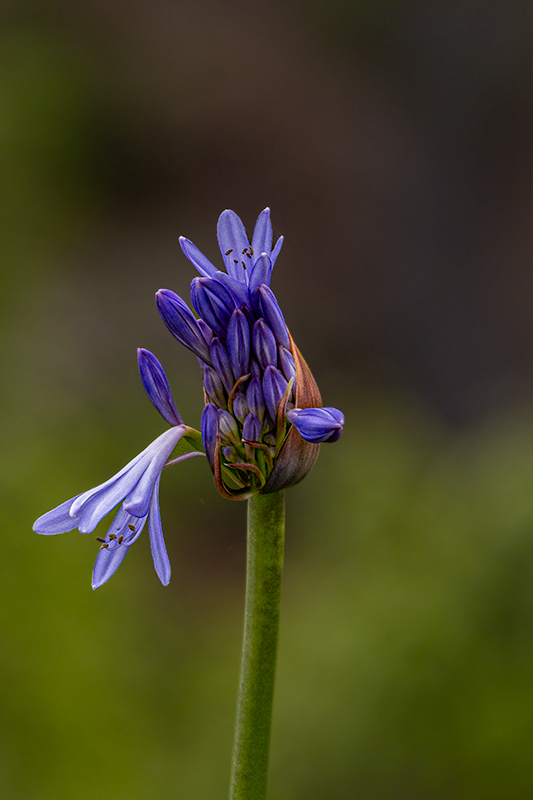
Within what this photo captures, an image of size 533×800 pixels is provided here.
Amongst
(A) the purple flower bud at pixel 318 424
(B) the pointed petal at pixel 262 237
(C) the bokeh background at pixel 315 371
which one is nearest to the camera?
(A) the purple flower bud at pixel 318 424

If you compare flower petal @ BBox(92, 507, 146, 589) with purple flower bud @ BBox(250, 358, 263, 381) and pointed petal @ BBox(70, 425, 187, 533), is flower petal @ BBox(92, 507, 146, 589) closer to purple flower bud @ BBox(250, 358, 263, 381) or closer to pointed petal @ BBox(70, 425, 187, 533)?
pointed petal @ BBox(70, 425, 187, 533)

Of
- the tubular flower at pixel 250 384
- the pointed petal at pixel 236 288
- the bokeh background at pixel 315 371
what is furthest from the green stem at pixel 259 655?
the bokeh background at pixel 315 371

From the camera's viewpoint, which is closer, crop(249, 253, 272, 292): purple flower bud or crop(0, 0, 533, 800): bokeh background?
crop(249, 253, 272, 292): purple flower bud

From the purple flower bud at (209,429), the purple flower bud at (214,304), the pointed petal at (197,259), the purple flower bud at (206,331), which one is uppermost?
the pointed petal at (197,259)

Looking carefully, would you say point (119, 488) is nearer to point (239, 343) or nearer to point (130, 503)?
point (130, 503)

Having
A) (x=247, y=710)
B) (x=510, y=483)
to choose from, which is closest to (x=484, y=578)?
(x=510, y=483)

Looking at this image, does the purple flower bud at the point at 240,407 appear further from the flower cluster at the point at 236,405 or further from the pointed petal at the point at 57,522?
the pointed petal at the point at 57,522

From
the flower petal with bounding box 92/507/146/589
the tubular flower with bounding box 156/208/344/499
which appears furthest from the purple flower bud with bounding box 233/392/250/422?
the flower petal with bounding box 92/507/146/589

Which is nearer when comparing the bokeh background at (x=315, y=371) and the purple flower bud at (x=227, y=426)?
the purple flower bud at (x=227, y=426)
